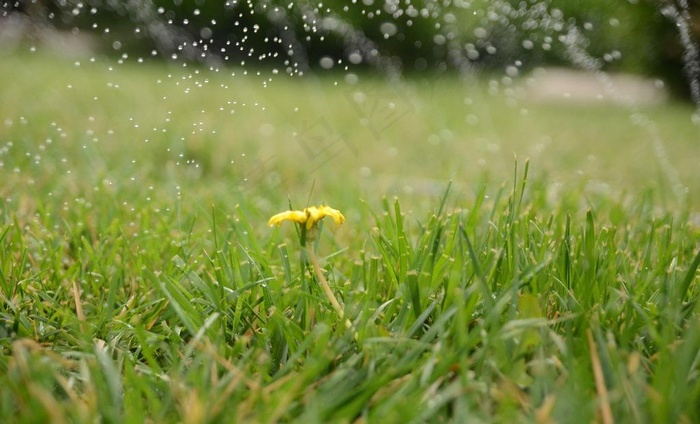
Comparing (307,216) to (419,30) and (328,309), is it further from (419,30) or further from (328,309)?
(419,30)

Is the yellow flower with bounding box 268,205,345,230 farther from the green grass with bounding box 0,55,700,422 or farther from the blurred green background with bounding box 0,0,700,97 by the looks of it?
the blurred green background with bounding box 0,0,700,97

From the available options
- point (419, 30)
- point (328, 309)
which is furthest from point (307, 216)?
point (419, 30)

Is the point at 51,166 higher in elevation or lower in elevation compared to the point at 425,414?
higher

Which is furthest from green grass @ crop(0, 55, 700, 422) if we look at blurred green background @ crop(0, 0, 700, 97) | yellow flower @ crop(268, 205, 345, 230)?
blurred green background @ crop(0, 0, 700, 97)

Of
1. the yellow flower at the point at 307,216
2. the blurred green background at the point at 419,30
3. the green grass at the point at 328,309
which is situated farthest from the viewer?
the blurred green background at the point at 419,30

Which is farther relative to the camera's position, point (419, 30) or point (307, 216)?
point (419, 30)

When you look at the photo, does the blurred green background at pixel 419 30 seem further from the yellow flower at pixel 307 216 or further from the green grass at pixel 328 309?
the yellow flower at pixel 307 216

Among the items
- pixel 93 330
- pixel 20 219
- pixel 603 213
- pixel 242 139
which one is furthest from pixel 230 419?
pixel 242 139

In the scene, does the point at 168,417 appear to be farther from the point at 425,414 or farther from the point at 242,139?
the point at 242,139

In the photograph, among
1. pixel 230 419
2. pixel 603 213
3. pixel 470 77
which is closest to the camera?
pixel 230 419

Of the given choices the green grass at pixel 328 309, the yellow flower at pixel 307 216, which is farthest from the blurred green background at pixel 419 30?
the yellow flower at pixel 307 216

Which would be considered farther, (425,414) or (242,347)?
(242,347)
